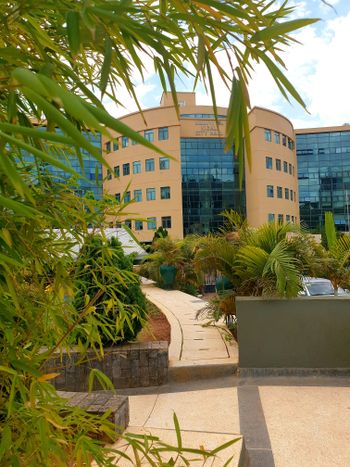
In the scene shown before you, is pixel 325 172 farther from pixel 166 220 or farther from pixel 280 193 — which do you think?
pixel 166 220

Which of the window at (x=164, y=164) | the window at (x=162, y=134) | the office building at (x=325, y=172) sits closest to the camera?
the window at (x=162, y=134)

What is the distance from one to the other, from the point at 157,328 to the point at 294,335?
3.72 meters

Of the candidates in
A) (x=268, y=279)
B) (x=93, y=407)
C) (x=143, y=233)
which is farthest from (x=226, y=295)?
(x=143, y=233)

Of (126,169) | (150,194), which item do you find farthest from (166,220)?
(126,169)

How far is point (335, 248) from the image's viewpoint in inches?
256

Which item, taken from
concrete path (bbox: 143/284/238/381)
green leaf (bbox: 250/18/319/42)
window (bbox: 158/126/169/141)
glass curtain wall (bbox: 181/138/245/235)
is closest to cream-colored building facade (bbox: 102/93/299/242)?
window (bbox: 158/126/169/141)

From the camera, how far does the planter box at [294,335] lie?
538cm

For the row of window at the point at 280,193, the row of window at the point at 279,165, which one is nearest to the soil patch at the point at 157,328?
the row of window at the point at 280,193

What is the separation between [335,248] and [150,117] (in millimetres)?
46448

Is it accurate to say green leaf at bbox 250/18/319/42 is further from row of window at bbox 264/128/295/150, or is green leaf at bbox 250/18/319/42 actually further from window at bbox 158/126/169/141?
row of window at bbox 264/128/295/150

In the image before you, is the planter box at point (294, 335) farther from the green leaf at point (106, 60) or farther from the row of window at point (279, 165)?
the row of window at point (279, 165)

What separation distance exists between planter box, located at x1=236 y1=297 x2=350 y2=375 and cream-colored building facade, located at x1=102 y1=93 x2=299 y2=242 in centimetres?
4250

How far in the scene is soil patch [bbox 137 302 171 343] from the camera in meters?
6.79

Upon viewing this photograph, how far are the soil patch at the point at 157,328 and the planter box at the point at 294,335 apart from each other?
1621mm
